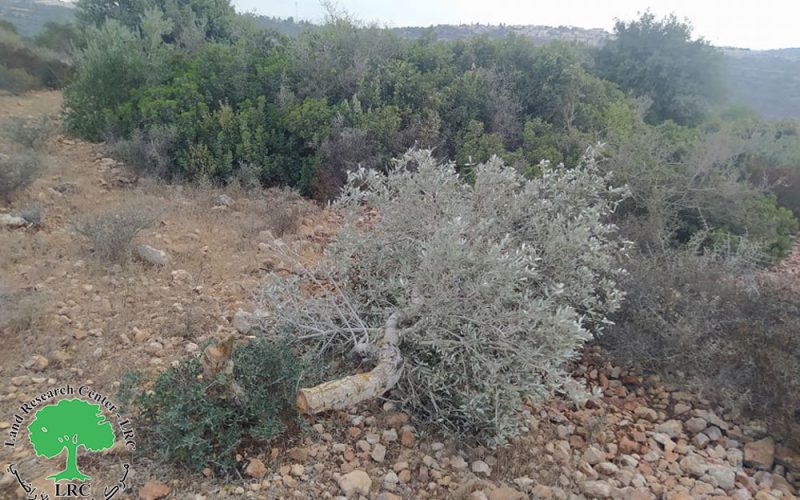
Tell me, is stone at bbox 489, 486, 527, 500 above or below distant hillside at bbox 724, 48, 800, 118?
below

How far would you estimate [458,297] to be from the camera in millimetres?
2354

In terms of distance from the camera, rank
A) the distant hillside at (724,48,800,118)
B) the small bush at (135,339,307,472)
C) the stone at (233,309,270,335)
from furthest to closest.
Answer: the distant hillside at (724,48,800,118), the stone at (233,309,270,335), the small bush at (135,339,307,472)

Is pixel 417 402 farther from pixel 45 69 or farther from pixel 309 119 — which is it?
pixel 45 69

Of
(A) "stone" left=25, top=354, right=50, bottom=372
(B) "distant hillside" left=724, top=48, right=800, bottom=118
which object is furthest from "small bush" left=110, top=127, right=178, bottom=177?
(B) "distant hillside" left=724, top=48, right=800, bottom=118

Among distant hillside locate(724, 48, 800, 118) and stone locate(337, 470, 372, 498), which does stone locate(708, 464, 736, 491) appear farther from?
distant hillside locate(724, 48, 800, 118)

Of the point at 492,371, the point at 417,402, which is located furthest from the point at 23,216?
the point at 492,371

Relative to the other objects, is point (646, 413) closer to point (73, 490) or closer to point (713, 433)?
point (713, 433)

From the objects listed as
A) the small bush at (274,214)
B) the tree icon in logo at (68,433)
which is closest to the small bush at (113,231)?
the small bush at (274,214)

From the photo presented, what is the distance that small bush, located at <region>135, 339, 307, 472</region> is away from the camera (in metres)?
1.95

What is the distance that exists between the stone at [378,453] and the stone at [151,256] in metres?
2.19

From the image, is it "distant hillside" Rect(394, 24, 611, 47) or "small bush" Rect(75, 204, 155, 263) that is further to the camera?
"distant hillside" Rect(394, 24, 611, 47)

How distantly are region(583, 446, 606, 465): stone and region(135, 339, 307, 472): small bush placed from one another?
1284 mm

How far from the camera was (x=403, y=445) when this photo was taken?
2.27m

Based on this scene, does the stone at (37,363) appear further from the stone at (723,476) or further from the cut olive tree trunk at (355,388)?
the stone at (723,476)
